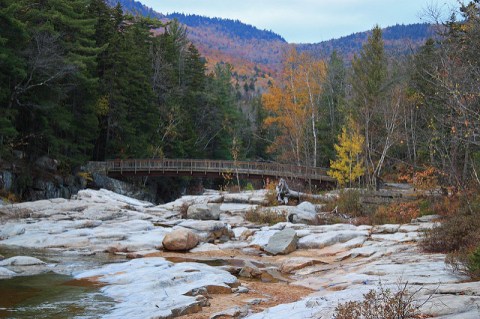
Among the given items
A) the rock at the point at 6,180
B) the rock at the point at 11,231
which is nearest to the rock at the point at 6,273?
the rock at the point at 11,231

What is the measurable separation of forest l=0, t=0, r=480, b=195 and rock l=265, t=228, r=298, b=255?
5.50 metres

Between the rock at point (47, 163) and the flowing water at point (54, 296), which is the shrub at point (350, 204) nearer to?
the flowing water at point (54, 296)

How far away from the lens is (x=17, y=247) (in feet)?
47.2

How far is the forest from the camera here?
2661 cm

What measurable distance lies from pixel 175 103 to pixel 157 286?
1694 inches

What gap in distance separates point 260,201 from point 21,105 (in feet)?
52.4

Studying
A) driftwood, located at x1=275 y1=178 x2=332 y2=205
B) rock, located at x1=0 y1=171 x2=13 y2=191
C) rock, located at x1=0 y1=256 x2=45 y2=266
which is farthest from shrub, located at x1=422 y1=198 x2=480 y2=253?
rock, located at x1=0 y1=171 x2=13 y2=191

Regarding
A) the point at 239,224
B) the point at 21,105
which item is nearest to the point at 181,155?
the point at 21,105

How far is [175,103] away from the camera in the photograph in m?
50.8

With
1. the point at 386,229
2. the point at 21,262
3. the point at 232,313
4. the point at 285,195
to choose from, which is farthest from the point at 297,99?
the point at 232,313

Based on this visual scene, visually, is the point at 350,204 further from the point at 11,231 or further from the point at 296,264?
the point at 11,231

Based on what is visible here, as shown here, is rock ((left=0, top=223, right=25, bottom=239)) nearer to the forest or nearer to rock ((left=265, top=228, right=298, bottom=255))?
rock ((left=265, top=228, right=298, bottom=255))

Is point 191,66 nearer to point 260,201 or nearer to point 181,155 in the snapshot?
point 181,155

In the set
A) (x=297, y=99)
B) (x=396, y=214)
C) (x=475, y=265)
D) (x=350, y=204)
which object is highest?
(x=297, y=99)
